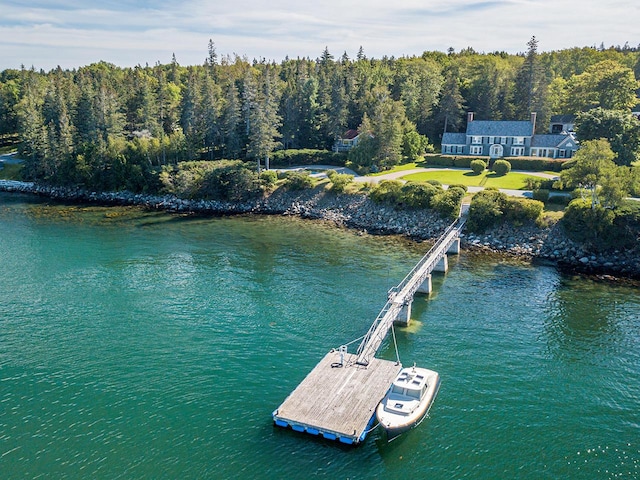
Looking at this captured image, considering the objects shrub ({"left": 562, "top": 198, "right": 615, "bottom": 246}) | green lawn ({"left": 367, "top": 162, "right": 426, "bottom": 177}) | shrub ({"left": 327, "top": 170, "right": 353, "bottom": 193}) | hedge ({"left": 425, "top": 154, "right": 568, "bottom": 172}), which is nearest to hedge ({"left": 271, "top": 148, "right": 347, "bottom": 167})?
green lawn ({"left": 367, "top": 162, "right": 426, "bottom": 177})

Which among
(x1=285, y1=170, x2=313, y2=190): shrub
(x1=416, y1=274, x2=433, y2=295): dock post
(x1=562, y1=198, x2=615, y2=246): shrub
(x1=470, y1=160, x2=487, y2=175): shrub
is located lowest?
(x1=416, y1=274, x2=433, y2=295): dock post

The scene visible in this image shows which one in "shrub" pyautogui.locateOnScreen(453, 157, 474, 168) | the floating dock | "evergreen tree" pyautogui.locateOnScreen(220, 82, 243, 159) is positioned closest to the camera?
the floating dock

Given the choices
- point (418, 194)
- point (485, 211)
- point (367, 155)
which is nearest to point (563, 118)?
point (367, 155)

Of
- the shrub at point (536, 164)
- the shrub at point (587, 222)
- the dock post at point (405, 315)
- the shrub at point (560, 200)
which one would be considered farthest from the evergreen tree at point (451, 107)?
the dock post at point (405, 315)

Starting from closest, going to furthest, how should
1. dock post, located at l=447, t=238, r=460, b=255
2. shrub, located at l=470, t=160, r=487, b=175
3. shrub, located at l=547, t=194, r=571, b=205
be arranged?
dock post, located at l=447, t=238, r=460, b=255 < shrub, located at l=547, t=194, r=571, b=205 < shrub, located at l=470, t=160, r=487, b=175

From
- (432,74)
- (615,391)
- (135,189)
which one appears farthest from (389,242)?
(432,74)

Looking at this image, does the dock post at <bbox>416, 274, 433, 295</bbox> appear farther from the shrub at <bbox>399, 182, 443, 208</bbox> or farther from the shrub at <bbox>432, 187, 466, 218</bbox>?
the shrub at <bbox>399, 182, 443, 208</bbox>

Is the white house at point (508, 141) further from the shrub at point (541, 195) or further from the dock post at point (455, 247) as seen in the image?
the dock post at point (455, 247)
